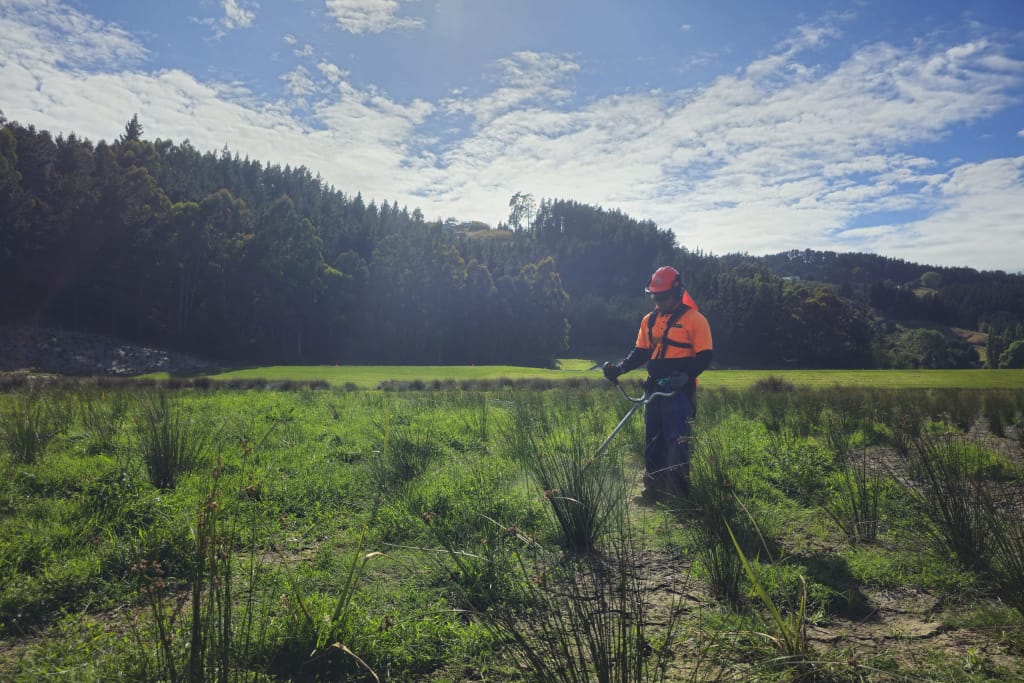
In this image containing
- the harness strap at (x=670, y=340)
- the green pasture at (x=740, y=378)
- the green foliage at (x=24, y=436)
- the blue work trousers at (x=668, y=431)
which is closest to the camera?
the blue work trousers at (x=668, y=431)

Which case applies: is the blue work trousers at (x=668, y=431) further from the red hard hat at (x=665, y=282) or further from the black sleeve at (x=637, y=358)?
the red hard hat at (x=665, y=282)

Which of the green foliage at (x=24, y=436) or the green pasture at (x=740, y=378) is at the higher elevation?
the green foliage at (x=24, y=436)

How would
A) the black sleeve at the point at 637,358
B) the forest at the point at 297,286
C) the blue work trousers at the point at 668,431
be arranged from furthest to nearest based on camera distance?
the forest at the point at 297,286
the black sleeve at the point at 637,358
the blue work trousers at the point at 668,431

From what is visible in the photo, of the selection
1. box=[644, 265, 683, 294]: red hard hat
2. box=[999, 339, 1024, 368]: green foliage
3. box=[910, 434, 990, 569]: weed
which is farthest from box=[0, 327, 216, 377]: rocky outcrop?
box=[999, 339, 1024, 368]: green foliage

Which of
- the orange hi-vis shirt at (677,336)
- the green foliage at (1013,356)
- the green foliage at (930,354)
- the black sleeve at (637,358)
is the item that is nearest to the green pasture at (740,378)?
the black sleeve at (637,358)

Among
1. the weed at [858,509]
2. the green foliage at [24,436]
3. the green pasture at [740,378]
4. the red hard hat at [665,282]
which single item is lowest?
the green pasture at [740,378]

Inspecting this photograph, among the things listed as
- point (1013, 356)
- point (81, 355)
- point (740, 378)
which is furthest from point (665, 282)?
point (1013, 356)

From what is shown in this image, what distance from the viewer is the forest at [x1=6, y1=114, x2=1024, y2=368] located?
50438 millimetres

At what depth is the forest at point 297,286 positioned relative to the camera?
165ft

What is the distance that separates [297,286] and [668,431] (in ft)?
203

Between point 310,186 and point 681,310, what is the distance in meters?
118

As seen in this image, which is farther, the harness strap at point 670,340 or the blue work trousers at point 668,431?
the harness strap at point 670,340

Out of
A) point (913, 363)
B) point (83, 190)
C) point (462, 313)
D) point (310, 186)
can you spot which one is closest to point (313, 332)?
point (462, 313)

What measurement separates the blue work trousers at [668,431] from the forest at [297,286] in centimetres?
5488
